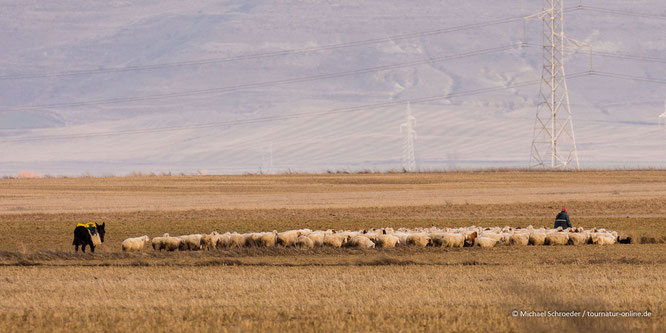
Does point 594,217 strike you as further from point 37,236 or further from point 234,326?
point 234,326

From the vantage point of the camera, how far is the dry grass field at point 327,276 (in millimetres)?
18734

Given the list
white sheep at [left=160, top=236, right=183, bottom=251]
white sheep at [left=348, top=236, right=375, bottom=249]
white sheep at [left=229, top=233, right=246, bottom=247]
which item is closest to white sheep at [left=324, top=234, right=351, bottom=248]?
white sheep at [left=348, top=236, right=375, bottom=249]

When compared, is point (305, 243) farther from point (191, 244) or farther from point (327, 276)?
point (327, 276)

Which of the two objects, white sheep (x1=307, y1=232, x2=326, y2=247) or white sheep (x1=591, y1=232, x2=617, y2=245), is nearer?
white sheep (x1=307, y1=232, x2=326, y2=247)

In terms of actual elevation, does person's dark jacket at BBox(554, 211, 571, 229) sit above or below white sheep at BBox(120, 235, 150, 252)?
Answer: above

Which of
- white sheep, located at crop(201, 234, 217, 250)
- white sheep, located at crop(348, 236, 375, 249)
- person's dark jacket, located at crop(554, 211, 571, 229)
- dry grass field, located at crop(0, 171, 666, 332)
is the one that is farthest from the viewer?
person's dark jacket, located at crop(554, 211, 571, 229)

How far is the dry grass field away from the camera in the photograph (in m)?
18.7

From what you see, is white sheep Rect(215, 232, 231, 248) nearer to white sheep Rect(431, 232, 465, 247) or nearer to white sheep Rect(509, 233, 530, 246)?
white sheep Rect(431, 232, 465, 247)

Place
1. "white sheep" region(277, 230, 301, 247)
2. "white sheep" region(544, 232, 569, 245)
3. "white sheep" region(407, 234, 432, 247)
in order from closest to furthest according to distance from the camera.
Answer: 1. "white sheep" region(407, 234, 432, 247)
2. "white sheep" region(277, 230, 301, 247)
3. "white sheep" region(544, 232, 569, 245)

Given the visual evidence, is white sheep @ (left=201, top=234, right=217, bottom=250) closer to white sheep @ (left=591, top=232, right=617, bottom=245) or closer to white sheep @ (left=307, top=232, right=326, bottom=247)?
white sheep @ (left=307, top=232, right=326, bottom=247)

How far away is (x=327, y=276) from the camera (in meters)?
25.3

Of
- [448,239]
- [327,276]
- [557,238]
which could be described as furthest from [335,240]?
[327,276]

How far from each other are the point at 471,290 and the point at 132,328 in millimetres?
7721

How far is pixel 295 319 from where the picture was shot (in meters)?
18.9
